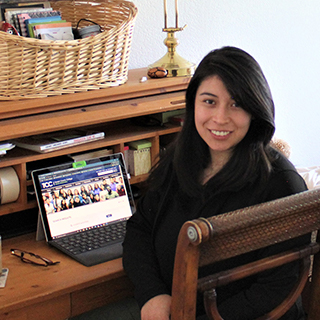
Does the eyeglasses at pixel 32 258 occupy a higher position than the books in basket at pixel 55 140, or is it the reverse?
the books in basket at pixel 55 140

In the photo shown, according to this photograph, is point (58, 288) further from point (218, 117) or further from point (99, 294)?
point (218, 117)

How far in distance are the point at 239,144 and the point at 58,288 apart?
0.55 m

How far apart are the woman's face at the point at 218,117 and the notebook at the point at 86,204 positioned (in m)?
0.41

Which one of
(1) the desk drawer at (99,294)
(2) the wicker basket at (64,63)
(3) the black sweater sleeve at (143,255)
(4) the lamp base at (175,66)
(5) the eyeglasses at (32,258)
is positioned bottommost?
(1) the desk drawer at (99,294)

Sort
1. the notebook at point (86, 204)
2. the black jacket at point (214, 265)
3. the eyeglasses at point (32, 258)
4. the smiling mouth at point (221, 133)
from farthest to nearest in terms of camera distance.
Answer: the notebook at point (86, 204), the eyeglasses at point (32, 258), the smiling mouth at point (221, 133), the black jacket at point (214, 265)

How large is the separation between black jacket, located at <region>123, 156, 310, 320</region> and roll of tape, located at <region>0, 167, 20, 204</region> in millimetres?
345

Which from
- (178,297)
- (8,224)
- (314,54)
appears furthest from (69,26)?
(314,54)

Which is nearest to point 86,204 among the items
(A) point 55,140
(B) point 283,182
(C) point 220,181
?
(A) point 55,140

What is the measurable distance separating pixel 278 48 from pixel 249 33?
21cm

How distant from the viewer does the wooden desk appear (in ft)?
3.74

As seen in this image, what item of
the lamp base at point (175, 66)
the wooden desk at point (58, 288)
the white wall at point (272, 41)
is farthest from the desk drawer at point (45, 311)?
the white wall at point (272, 41)

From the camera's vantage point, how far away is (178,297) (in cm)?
80

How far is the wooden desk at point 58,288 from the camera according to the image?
1.14 metres

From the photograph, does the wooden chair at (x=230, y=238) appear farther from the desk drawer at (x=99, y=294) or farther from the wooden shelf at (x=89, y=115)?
the wooden shelf at (x=89, y=115)
